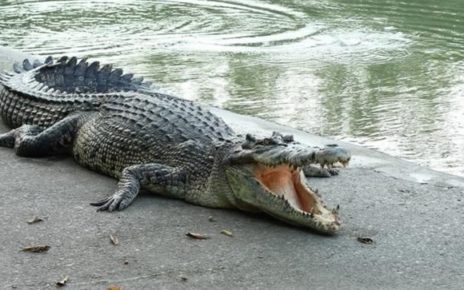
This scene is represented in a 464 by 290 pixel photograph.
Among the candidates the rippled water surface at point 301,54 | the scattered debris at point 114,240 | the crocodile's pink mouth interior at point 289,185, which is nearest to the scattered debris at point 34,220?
the scattered debris at point 114,240

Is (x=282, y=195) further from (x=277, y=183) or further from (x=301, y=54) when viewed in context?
(x=301, y=54)

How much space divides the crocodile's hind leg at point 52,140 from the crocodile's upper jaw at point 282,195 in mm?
1396

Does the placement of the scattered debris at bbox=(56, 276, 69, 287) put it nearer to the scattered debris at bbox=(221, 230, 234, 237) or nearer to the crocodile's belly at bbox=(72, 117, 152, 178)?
the scattered debris at bbox=(221, 230, 234, 237)

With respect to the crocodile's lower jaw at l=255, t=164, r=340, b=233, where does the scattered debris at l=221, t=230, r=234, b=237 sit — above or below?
below

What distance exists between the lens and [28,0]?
51.8 ft

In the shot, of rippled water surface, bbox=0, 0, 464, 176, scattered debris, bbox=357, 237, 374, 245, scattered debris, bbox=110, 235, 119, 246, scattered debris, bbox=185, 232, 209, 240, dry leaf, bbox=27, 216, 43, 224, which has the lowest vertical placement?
rippled water surface, bbox=0, 0, 464, 176

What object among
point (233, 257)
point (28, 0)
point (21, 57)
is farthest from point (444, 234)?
point (28, 0)

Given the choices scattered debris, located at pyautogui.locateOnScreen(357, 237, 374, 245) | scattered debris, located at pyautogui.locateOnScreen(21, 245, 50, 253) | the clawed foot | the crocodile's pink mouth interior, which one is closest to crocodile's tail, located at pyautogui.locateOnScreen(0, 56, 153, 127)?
the clawed foot

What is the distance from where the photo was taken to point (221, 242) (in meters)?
3.82

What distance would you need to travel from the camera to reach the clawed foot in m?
4.22

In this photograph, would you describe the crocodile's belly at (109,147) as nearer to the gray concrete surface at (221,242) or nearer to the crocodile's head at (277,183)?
the gray concrete surface at (221,242)

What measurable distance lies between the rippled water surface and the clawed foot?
9.11 feet

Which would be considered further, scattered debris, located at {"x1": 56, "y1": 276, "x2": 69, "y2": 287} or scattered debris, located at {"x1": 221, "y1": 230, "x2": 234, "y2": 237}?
scattered debris, located at {"x1": 221, "y1": 230, "x2": 234, "y2": 237}

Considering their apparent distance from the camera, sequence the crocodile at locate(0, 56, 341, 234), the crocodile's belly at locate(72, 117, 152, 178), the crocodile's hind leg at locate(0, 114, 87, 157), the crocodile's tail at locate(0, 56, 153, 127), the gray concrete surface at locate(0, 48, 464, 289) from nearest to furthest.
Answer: the gray concrete surface at locate(0, 48, 464, 289), the crocodile at locate(0, 56, 341, 234), the crocodile's belly at locate(72, 117, 152, 178), the crocodile's hind leg at locate(0, 114, 87, 157), the crocodile's tail at locate(0, 56, 153, 127)
